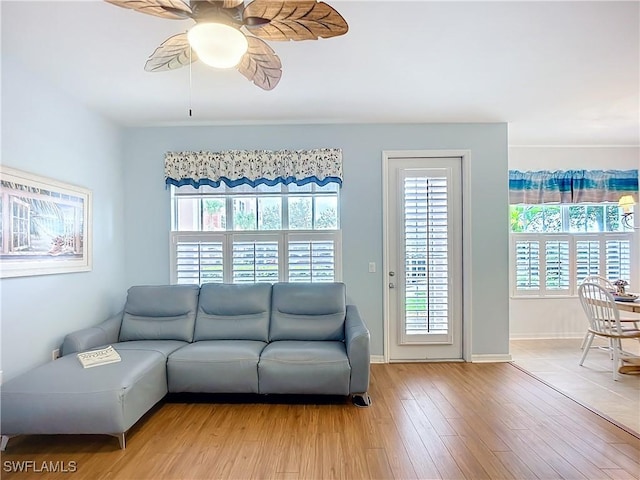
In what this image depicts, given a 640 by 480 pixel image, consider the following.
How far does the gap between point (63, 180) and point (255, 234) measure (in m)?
1.81

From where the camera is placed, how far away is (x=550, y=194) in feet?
17.6

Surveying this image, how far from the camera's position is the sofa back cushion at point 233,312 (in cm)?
362

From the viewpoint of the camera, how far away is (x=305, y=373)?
3072 mm

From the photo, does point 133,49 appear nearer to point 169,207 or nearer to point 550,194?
point 169,207

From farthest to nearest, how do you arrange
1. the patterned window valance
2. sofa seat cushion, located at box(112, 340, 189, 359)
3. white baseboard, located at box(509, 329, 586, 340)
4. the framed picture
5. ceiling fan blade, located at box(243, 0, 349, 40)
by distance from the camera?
white baseboard, located at box(509, 329, 586, 340)
the patterned window valance
sofa seat cushion, located at box(112, 340, 189, 359)
the framed picture
ceiling fan blade, located at box(243, 0, 349, 40)

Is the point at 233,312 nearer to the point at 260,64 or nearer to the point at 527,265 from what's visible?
the point at 260,64

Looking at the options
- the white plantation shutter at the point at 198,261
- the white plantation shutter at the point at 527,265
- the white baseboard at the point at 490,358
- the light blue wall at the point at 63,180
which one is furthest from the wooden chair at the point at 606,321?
the light blue wall at the point at 63,180

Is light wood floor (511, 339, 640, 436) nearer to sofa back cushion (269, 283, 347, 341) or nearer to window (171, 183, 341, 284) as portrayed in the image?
sofa back cushion (269, 283, 347, 341)

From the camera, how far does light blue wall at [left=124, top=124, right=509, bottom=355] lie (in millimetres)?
4207

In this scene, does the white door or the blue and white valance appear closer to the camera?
the white door

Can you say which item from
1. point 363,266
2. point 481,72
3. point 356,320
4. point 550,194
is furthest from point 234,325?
point 550,194

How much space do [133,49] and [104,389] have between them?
88.0 inches

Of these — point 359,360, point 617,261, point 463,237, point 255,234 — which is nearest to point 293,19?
point 359,360

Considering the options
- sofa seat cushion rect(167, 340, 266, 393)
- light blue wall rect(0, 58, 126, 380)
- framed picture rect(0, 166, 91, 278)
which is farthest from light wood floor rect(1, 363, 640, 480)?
framed picture rect(0, 166, 91, 278)
